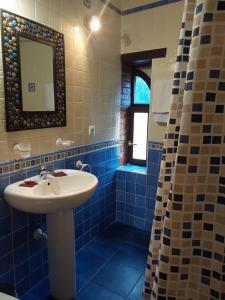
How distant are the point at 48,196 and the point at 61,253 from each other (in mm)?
574

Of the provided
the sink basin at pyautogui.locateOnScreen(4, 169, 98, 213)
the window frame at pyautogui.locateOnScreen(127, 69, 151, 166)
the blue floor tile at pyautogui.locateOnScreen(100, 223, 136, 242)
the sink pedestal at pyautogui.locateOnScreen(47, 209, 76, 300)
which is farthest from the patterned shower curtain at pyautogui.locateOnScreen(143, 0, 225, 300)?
the window frame at pyautogui.locateOnScreen(127, 69, 151, 166)

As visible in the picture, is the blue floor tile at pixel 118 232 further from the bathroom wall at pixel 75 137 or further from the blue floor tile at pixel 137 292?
the blue floor tile at pixel 137 292

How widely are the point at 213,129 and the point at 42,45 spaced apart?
1.35 metres

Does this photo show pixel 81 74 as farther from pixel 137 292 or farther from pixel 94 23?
pixel 137 292

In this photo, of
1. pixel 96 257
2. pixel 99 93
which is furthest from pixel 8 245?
pixel 99 93

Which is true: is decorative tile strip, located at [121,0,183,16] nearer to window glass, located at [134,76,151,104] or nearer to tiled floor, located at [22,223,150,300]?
window glass, located at [134,76,151,104]

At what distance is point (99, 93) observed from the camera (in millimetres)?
2201

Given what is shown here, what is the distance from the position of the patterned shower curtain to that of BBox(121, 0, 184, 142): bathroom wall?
4.58ft

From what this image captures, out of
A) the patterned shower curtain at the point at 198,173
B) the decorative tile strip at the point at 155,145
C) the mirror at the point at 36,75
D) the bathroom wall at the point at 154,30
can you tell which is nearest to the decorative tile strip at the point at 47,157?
the mirror at the point at 36,75

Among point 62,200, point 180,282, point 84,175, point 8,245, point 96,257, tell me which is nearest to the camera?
point 180,282

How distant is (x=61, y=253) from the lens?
5.16 ft

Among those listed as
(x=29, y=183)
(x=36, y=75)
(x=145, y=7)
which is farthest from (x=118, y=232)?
(x=145, y=7)

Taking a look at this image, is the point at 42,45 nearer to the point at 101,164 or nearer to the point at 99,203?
the point at 101,164

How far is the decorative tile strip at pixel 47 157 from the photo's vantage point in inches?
56.5
